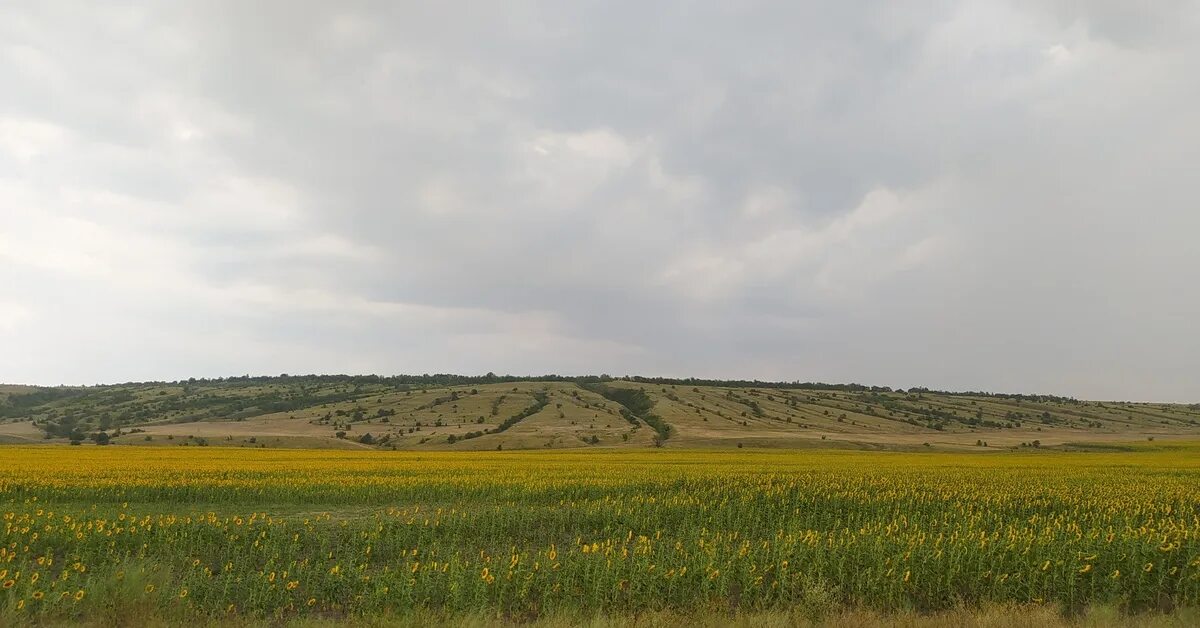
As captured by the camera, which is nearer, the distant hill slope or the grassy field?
the grassy field

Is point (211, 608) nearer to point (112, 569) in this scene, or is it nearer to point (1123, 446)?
point (112, 569)

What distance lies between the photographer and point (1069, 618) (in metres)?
9.31

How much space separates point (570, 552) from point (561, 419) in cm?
8547

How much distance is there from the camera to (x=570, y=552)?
1153 cm

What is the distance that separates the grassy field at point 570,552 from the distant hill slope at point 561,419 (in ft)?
165

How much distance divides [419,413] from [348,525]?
89970 millimetres

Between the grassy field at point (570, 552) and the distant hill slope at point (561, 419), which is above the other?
the grassy field at point (570, 552)

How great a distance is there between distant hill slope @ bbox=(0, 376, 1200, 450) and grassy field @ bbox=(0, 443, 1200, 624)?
1981 inches

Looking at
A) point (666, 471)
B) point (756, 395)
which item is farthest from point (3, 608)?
point (756, 395)

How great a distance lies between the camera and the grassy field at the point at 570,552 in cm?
938

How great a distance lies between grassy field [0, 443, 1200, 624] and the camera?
9.38 metres

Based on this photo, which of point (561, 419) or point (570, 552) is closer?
point (570, 552)

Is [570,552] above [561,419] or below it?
above

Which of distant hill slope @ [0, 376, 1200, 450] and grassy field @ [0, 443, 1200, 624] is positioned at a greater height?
grassy field @ [0, 443, 1200, 624]
